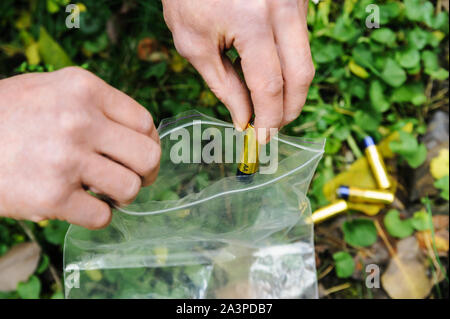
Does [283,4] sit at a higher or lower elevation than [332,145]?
higher

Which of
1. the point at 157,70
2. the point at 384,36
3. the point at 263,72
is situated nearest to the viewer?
the point at 263,72

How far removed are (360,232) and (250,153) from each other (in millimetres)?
657

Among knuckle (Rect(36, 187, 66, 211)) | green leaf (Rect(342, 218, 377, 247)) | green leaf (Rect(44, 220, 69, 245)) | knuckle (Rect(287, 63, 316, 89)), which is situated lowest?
green leaf (Rect(342, 218, 377, 247))

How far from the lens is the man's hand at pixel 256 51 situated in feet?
2.45

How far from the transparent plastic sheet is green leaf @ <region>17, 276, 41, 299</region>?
366 millimetres

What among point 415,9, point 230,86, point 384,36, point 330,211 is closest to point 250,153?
point 230,86

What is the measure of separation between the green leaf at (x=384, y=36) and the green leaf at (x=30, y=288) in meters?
1.41

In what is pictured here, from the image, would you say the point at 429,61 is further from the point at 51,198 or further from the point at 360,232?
the point at 51,198

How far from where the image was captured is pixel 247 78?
0.78 metres

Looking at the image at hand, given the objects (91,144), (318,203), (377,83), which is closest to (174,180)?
(91,144)

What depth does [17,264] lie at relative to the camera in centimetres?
125

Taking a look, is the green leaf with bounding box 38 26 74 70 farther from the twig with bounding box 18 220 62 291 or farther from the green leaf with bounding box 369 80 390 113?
the green leaf with bounding box 369 80 390 113

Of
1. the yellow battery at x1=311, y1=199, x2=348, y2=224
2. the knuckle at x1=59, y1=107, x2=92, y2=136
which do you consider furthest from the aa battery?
the yellow battery at x1=311, y1=199, x2=348, y2=224

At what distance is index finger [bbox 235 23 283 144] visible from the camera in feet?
2.44
